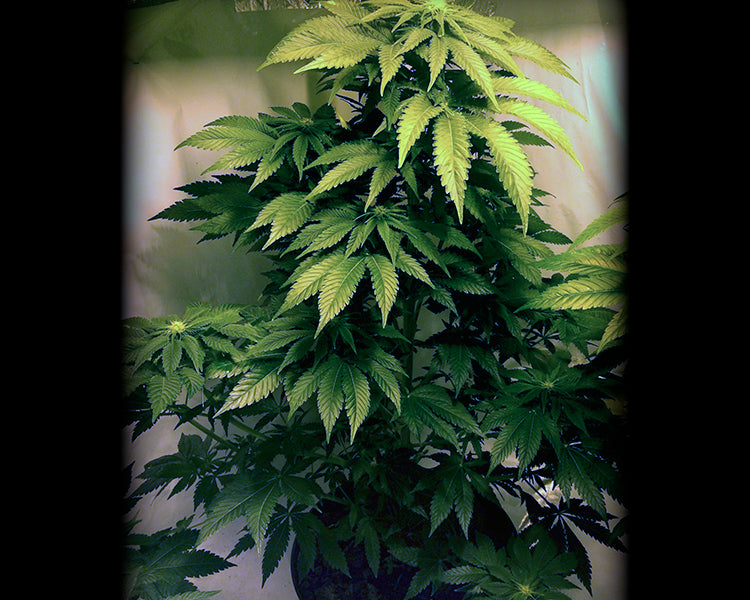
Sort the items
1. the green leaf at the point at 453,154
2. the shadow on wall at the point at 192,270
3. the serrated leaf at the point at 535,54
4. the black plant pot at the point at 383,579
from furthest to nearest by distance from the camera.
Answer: the shadow on wall at the point at 192,270
the black plant pot at the point at 383,579
the serrated leaf at the point at 535,54
the green leaf at the point at 453,154

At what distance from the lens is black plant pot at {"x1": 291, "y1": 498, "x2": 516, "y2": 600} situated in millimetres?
848

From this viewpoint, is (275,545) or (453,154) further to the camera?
(275,545)

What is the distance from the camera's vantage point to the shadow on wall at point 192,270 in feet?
4.08

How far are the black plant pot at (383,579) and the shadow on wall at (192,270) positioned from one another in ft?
2.06

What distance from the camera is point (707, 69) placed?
918 millimetres

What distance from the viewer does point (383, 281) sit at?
2.05 feet

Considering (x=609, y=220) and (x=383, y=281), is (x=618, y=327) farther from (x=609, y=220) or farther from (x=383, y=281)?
(x=383, y=281)

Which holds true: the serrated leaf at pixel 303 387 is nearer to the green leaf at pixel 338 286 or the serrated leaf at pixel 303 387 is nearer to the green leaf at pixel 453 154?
the green leaf at pixel 338 286

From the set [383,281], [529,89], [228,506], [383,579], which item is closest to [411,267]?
[383,281]

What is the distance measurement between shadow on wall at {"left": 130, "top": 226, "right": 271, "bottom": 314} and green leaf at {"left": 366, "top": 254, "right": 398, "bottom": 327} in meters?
0.64

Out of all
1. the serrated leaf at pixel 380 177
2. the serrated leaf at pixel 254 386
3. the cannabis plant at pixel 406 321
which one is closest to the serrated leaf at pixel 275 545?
the cannabis plant at pixel 406 321

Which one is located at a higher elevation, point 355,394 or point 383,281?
point 383,281

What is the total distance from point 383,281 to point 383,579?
54 cm

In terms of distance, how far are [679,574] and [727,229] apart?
14.7 inches
